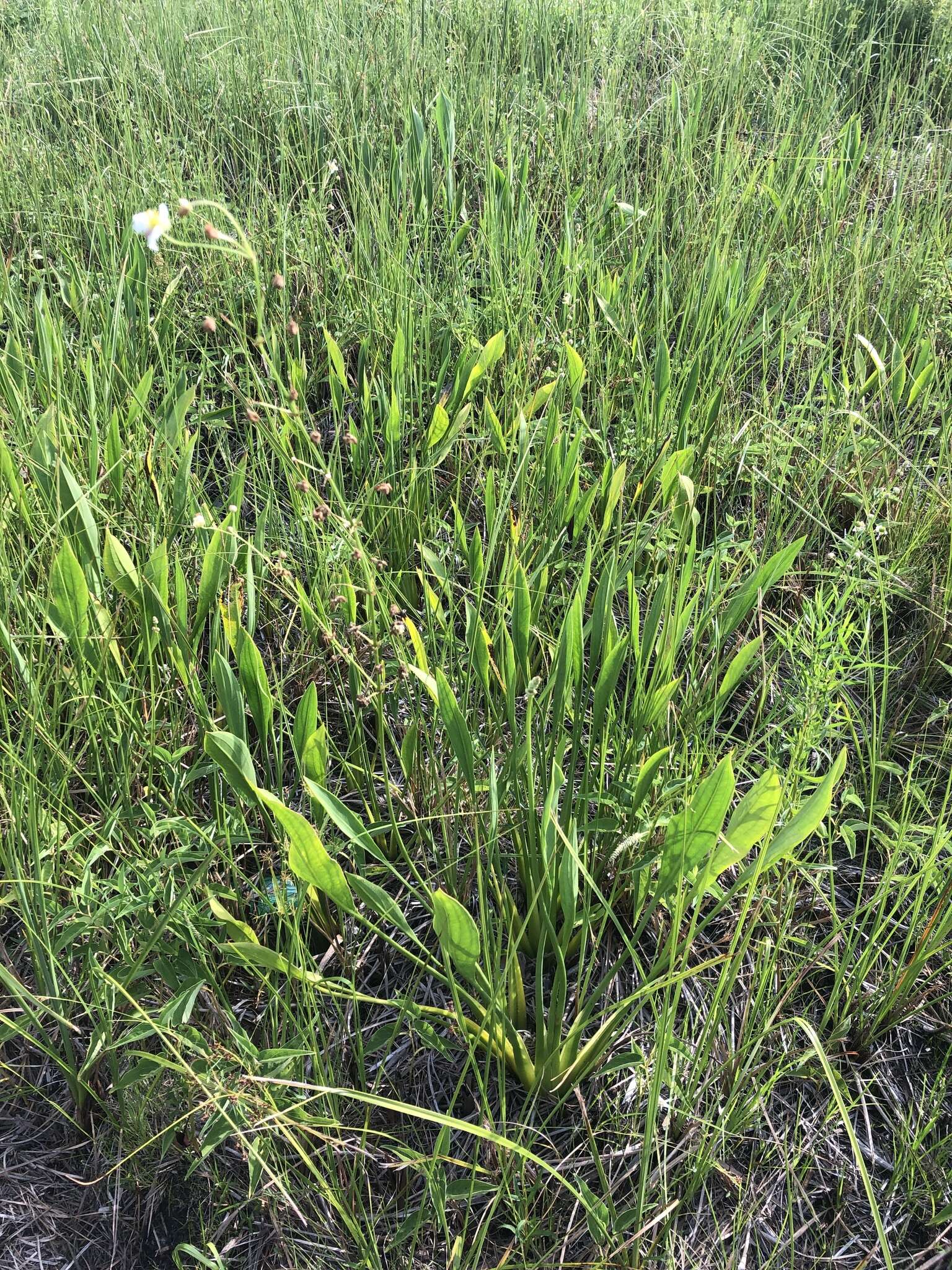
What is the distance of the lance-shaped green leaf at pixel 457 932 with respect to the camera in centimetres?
95

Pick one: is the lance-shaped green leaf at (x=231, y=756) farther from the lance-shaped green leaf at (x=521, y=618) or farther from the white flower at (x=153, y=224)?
the white flower at (x=153, y=224)

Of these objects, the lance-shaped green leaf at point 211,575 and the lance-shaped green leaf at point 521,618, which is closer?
the lance-shaped green leaf at point 521,618

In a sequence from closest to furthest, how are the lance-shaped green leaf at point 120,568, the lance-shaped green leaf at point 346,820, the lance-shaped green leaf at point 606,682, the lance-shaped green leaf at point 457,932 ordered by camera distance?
the lance-shaped green leaf at point 457,932 → the lance-shaped green leaf at point 346,820 → the lance-shaped green leaf at point 606,682 → the lance-shaped green leaf at point 120,568

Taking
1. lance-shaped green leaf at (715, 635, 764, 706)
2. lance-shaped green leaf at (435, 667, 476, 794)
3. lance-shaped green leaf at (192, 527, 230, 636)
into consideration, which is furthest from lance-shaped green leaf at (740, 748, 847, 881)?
lance-shaped green leaf at (192, 527, 230, 636)

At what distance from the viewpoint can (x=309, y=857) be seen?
3.36 feet

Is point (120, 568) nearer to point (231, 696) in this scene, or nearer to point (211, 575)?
point (211, 575)

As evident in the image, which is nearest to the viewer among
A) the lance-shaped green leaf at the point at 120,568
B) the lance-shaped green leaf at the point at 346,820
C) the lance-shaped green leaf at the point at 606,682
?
the lance-shaped green leaf at the point at 346,820

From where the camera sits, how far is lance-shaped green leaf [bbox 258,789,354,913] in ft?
3.23

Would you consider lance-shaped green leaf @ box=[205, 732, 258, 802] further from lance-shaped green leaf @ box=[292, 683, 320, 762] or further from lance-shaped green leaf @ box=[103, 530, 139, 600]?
lance-shaped green leaf @ box=[103, 530, 139, 600]

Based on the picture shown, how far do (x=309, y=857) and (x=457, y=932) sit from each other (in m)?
0.18

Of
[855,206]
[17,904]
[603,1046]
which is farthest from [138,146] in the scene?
[603,1046]

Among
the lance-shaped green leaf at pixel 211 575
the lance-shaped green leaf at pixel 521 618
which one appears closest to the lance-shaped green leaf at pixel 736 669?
the lance-shaped green leaf at pixel 521 618

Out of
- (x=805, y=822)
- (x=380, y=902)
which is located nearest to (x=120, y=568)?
(x=380, y=902)

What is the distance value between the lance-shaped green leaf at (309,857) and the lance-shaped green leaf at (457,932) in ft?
0.41
